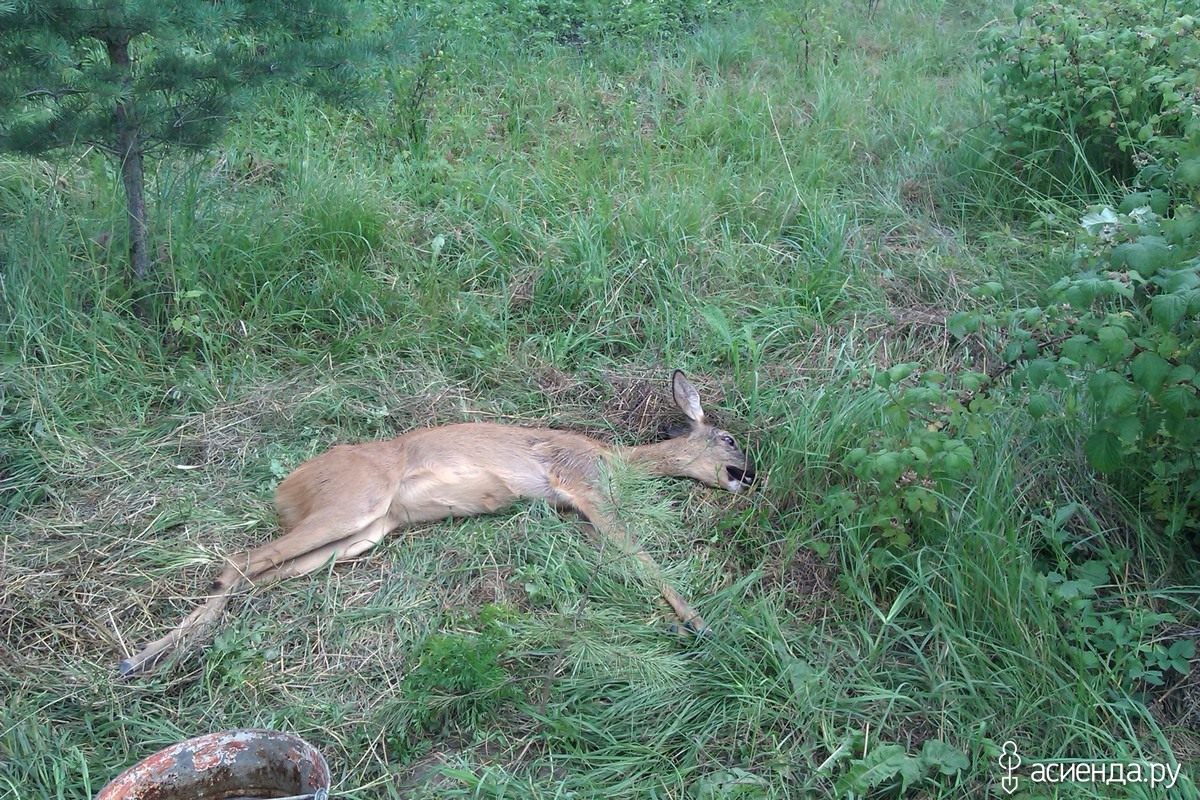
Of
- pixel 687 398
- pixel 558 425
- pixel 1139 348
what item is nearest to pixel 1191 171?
pixel 1139 348

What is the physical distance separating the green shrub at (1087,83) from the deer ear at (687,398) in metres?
2.58

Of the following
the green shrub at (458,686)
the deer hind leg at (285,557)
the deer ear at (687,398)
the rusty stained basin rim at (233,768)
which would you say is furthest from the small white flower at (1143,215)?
the rusty stained basin rim at (233,768)

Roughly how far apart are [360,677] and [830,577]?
6.09ft

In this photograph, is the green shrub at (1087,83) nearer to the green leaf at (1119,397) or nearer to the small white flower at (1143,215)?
the small white flower at (1143,215)

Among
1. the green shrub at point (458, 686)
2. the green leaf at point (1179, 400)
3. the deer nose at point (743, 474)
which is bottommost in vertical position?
the deer nose at point (743, 474)

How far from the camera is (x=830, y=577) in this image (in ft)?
13.7

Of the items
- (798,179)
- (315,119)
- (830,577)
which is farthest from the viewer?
(315,119)

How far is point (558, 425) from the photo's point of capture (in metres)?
5.26

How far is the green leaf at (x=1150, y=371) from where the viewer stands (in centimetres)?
342

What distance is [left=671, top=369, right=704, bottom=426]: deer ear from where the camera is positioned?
5027 millimetres

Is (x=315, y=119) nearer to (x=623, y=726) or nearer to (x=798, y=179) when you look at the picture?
(x=798, y=179)

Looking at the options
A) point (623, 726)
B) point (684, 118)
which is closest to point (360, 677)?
point (623, 726)

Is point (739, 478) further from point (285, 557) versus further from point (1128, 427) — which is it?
point (285, 557)

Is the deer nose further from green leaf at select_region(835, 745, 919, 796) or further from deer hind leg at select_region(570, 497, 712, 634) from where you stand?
green leaf at select_region(835, 745, 919, 796)
